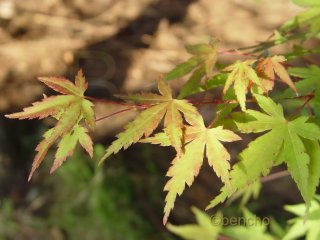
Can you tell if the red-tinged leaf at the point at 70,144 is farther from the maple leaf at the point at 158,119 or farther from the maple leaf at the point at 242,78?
the maple leaf at the point at 242,78

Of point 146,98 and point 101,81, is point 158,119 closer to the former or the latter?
point 146,98

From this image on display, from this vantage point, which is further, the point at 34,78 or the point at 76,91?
the point at 34,78

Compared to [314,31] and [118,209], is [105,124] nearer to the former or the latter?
[118,209]

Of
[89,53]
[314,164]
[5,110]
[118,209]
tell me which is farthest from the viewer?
[89,53]

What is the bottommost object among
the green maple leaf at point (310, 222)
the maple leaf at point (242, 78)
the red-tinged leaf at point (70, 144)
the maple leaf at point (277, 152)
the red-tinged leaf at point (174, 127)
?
the green maple leaf at point (310, 222)

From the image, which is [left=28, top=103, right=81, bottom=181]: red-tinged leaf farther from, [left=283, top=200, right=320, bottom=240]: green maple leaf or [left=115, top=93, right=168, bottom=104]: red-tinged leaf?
[left=283, top=200, right=320, bottom=240]: green maple leaf

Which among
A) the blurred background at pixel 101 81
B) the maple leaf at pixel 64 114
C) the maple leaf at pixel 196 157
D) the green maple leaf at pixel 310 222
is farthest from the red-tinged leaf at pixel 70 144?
the blurred background at pixel 101 81

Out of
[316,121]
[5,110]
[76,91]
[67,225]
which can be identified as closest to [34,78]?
[5,110]

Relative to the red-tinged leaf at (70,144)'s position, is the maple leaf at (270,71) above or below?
above
